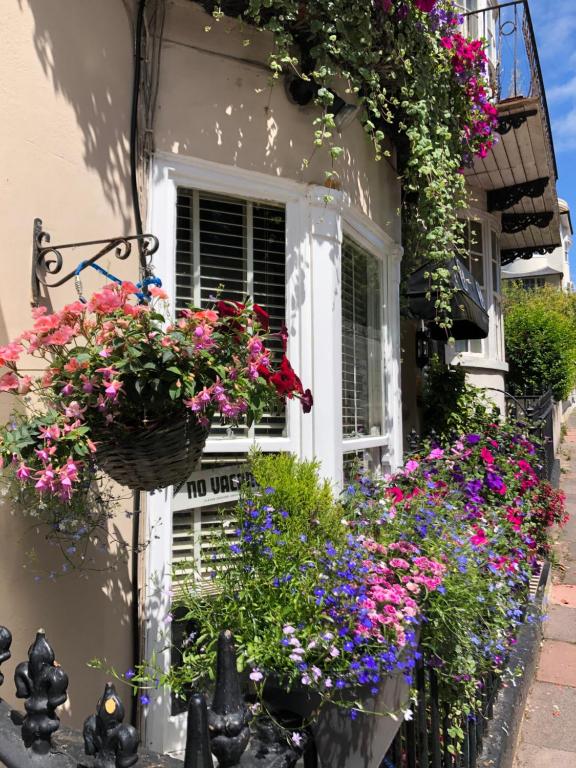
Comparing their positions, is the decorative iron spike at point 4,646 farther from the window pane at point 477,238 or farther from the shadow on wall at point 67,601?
the window pane at point 477,238

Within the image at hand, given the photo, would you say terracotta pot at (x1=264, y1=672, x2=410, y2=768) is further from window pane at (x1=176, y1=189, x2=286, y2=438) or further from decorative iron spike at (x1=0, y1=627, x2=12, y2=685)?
window pane at (x1=176, y1=189, x2=286, y2=438)

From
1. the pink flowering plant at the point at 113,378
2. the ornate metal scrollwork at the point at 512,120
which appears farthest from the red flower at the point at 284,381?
the ornate metal scrollwork at the point at 512,120

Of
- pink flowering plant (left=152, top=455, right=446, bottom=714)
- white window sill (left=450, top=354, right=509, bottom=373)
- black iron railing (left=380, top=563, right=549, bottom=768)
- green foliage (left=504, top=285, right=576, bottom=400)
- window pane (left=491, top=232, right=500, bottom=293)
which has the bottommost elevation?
black iron railing (left=380, top=563, right=549, bottom=768)

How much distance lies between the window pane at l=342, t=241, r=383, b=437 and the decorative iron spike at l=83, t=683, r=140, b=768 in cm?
277

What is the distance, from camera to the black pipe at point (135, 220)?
2.54m

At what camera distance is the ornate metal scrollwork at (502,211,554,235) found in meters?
8.10

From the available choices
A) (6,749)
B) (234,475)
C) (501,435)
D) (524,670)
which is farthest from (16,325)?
(501,435)

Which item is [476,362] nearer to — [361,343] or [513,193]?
[513,193]

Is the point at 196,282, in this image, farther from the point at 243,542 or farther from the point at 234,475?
the point at 243,542

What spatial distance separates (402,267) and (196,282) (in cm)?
229

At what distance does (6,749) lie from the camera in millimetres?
1004

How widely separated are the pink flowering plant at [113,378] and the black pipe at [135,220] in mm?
781

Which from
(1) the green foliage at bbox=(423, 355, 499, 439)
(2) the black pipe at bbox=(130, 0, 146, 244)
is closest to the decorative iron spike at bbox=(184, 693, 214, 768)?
(2) the black pipe at bbox=(130, 0, 146, 244)

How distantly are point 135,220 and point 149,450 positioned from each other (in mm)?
1329
